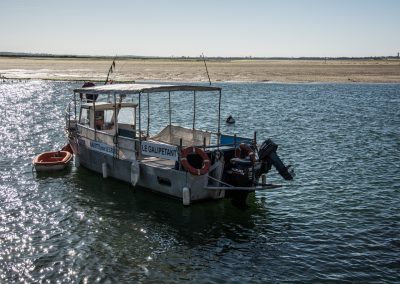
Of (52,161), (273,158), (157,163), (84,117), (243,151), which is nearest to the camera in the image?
(273,158)

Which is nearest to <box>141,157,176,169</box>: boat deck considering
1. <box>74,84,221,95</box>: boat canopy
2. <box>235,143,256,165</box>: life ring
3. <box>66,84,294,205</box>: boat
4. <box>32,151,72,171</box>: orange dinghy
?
<box>66,84,294,205</box>: boat

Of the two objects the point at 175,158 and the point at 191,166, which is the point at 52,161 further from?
the point at 191,166

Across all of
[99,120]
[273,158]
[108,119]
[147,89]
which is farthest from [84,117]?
[273,158]

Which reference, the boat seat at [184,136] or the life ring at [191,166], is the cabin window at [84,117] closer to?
the boat seat at [184,136]

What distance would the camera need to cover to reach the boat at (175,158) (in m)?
17.8

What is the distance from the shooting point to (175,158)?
18078 mm

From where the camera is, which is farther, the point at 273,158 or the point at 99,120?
the point at 99,120

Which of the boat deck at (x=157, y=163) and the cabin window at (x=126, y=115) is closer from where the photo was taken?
the boat deck at (x=157, y=163)

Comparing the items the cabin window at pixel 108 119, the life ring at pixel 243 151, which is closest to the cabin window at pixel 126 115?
the cabin window at pixel 108 119

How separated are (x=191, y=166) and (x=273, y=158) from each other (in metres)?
3.51

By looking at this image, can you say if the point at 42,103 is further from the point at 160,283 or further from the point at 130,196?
the point at 160,283

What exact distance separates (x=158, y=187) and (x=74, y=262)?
20.4 ft

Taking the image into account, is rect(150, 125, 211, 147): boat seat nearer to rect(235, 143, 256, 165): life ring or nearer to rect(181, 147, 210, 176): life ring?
rect(235, 143, 256, 165): life ring

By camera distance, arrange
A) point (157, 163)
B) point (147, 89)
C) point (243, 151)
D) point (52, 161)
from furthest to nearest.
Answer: point (52, 161)
point (157, 163)
point (243, 151)
point (147, 89)
